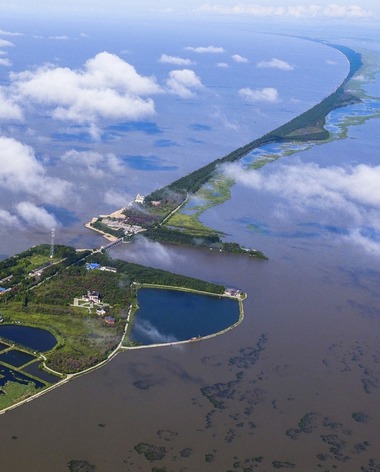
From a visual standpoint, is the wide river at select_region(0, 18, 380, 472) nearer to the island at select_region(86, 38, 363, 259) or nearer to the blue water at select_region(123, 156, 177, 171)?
the island at select_region(86, 38, 363, 259)

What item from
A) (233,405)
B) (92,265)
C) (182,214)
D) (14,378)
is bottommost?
(182,214)

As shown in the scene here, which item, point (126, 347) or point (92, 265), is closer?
point (126, 347)

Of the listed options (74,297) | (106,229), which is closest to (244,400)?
(74,297)

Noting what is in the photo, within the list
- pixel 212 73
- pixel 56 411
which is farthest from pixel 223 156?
pixel 212 73

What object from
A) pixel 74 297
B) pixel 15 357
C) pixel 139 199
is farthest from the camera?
pixel 139 199

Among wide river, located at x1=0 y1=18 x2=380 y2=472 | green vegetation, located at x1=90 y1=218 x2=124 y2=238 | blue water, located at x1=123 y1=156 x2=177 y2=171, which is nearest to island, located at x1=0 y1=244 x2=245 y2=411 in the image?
wide river, located at x1=0 y1=18 x2=380 y2=472

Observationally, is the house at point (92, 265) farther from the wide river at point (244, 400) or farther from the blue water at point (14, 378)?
the blue water at point (14, 378)

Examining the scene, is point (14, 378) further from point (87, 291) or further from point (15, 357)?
point (87, 291)

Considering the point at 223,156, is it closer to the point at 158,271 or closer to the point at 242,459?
the point at 158,271
